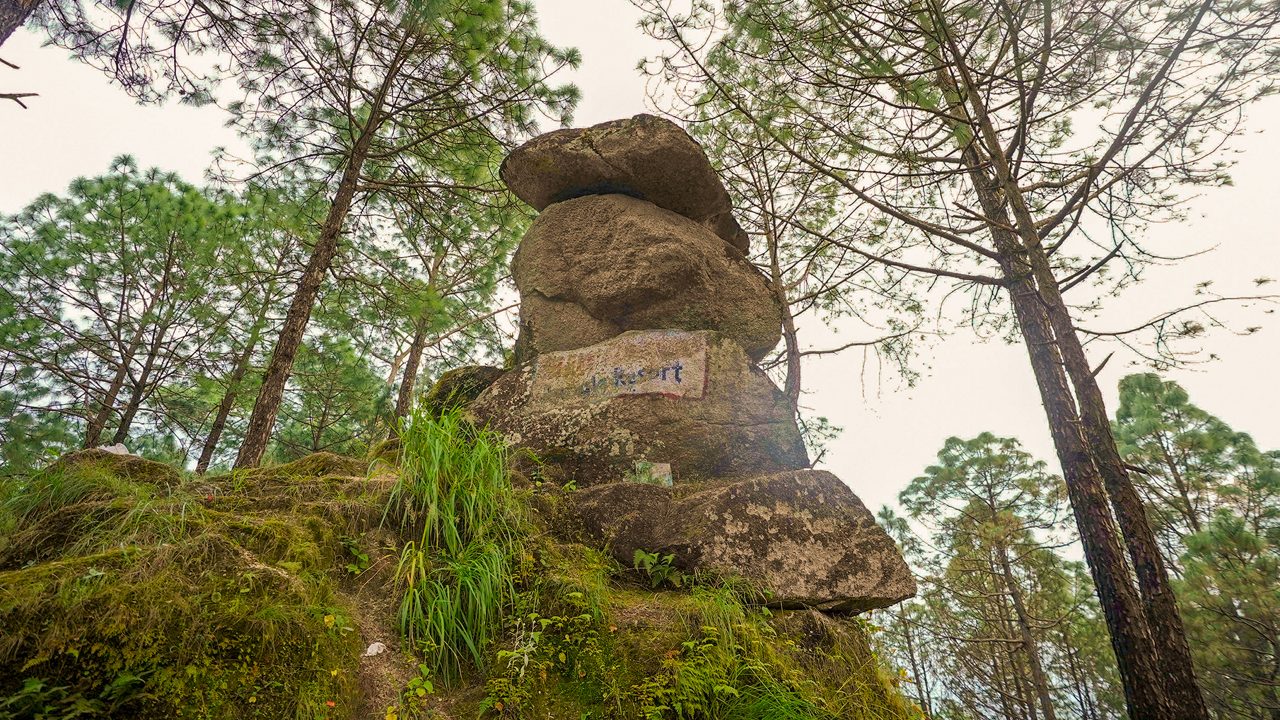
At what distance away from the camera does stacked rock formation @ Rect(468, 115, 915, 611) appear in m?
2.93

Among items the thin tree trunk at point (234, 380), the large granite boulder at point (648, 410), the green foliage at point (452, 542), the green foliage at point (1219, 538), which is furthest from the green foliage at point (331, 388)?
the green foliage at point (1219, 538)

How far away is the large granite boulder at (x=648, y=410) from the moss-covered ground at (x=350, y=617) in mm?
1162

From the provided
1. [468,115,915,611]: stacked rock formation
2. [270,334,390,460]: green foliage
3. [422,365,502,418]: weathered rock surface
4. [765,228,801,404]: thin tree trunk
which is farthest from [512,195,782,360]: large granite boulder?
[270,334,390,460]: green foliage

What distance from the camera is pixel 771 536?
292 cm

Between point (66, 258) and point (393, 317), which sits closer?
point (393, 317)

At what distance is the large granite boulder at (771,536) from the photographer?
110 inches

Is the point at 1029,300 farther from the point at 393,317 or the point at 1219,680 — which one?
the point at 1219,680

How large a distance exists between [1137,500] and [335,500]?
15.4ft

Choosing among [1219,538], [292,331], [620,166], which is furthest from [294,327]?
[1219,538]

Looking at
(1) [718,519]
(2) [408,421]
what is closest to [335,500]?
(2) [408,421]

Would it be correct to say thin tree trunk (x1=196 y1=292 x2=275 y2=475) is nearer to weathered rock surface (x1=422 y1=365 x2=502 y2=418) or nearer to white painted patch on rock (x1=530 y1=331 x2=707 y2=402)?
weathered rock surface (x1=422 y1=365 x2=502 y2=418)

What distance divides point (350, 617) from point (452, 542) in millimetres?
484

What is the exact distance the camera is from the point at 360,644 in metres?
1.92

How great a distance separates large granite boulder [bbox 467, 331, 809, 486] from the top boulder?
62.1 inches
